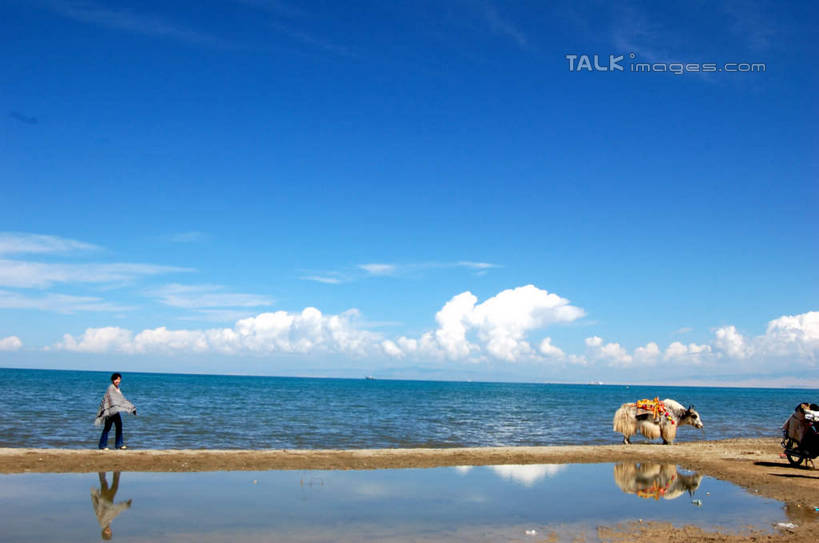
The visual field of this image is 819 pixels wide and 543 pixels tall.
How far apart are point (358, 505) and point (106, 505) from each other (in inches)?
174

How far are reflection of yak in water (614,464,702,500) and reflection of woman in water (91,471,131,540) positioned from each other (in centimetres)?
1023

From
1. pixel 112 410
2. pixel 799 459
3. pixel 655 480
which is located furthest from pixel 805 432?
pixel 112 410

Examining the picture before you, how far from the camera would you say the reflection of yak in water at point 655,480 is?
1333 centimetres

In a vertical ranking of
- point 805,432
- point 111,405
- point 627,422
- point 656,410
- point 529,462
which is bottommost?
point 529,462

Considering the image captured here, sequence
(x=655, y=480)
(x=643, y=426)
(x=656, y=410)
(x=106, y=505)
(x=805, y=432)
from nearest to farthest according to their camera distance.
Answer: (x=106, y=505) → (x=655, y=480) → (x=805, y=432) → (x=643, y=426) → (x=656, y=410)

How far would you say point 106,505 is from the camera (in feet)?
34.7

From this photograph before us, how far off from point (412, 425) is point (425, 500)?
79.1 feet

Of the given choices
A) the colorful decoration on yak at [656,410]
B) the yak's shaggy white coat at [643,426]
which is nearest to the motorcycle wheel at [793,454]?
the yak's shaggy white coat at [643,426]

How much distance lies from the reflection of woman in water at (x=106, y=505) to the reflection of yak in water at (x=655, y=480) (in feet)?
33.5

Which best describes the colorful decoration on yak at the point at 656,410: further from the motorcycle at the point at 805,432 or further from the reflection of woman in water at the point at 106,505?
the reflection of woman in water at the point at 106,505

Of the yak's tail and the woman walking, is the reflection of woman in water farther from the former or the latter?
the yak's tail

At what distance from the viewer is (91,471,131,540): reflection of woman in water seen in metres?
9.33

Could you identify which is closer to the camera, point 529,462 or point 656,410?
point 529,462

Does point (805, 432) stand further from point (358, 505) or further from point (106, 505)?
point (106, 505)
